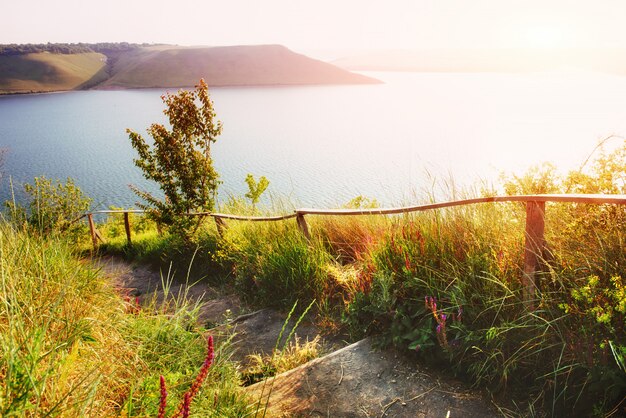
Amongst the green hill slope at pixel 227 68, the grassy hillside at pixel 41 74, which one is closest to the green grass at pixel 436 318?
the green hill slope at pixel 227 68

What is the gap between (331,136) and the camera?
83625 mm

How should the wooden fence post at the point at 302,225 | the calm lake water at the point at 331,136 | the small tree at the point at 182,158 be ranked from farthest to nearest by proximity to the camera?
the calm lake water at the point at 331,136 → the small tree at the point at 182,158 → the wooden fence post at the point at 302,225

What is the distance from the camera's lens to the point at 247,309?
589cm

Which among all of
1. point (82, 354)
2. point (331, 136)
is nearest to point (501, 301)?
point (82, 354)

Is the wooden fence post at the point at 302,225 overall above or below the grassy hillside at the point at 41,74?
below

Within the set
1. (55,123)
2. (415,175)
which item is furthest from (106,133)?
(415,175)

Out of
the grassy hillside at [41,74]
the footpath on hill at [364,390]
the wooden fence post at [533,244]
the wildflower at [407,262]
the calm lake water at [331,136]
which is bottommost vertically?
the calm lake water at [331,136]

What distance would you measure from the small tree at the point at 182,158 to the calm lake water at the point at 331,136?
2636mm

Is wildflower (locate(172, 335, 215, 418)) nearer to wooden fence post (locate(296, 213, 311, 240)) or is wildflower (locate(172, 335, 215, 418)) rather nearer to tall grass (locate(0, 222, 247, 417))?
tall grass (locate(0, 222, 247, 417))

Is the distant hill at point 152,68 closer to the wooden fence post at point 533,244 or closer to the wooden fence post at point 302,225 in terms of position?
the wooden fence post at point 302,225

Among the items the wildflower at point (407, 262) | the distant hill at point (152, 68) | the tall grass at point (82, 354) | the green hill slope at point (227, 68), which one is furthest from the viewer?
the green hill slope at point (227, 68)

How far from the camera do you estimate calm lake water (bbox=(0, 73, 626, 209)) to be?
5103 centimetres

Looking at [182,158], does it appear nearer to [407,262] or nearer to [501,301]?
[407,262]

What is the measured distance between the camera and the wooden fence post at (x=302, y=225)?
5.95 meters
